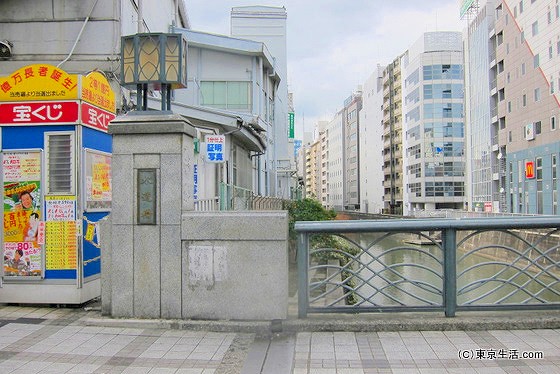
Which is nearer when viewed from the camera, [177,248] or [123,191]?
[177,248]

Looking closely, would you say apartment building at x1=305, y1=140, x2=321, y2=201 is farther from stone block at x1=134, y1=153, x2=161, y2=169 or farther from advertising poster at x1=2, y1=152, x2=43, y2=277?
stone block at x1=134, y1=153, x2=161, y2=169

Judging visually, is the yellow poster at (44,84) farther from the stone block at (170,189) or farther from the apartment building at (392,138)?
the apartment building at (392,138)

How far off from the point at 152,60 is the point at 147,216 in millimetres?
1888

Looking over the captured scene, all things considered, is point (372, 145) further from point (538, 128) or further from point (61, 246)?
point (61, 246)

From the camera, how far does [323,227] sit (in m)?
5.56

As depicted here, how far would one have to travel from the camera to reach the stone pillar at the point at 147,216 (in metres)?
5.75

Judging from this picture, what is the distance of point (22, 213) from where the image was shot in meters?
6.60

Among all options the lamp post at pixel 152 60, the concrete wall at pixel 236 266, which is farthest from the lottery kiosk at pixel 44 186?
the concrete wall at pixel 236 266

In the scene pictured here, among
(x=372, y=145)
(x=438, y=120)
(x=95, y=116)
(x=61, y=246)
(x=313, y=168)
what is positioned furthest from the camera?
(x=313, y=168)

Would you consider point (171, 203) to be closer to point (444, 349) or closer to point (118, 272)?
point (118, 272)

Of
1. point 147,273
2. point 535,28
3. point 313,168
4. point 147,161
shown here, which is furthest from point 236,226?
point 313,168

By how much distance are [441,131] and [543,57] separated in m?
27.0

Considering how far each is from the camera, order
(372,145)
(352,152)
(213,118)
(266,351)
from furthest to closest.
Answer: (352,152), (372,145), (213,118), (266,351)

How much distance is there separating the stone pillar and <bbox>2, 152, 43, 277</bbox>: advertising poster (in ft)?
4.72
